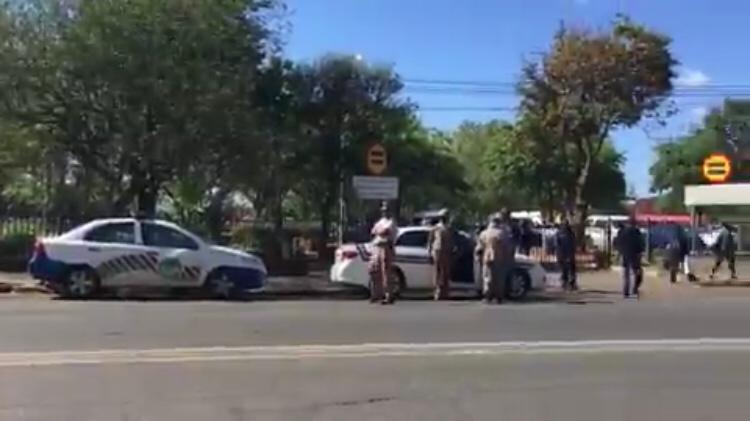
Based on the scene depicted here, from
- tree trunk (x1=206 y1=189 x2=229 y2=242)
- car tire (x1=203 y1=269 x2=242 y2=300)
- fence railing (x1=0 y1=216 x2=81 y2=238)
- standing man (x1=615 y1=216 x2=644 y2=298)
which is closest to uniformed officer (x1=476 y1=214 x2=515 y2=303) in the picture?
standing man (x1=615 y1=216 x2=644 y2=298)

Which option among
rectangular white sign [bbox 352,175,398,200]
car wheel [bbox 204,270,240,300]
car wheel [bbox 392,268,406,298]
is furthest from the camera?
rectangular white sign [bbox 352,175,398,200]

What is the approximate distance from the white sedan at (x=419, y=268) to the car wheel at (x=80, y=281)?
4.69 metres

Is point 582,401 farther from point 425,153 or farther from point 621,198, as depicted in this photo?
point 621,198

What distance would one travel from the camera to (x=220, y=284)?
939 inches

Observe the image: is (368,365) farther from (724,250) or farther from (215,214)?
(215,214)

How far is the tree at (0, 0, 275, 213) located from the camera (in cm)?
2858

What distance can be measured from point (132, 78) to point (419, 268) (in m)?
8.38

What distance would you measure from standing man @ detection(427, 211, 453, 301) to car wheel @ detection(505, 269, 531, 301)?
1301 millimetres

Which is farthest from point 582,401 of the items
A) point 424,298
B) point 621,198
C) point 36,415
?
point 621,198

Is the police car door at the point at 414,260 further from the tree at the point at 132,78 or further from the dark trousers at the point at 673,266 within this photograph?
the dark trousers at the point at 673,266

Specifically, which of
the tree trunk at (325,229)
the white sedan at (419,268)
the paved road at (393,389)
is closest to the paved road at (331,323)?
the white sedan at (419,268)

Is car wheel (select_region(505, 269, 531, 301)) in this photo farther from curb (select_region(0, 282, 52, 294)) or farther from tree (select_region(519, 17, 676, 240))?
tree (select_region(519, 17, 676, 240))

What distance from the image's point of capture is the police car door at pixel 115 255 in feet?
76.6

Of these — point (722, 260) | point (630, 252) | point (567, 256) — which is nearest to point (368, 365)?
point (630, 252)
